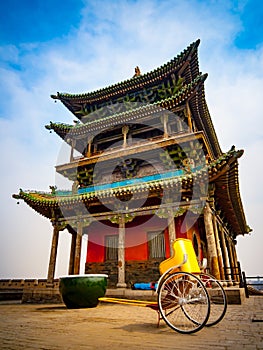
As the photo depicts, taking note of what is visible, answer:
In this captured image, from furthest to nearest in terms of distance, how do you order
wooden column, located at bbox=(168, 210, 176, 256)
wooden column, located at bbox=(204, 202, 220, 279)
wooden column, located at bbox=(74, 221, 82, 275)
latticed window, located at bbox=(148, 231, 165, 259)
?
1. latticed window, located at bbox=(148, 231, 165, 259)
2. wooden column, located at bbox=(74, 221, 82, 275)
3. wooden column, located at bbox=(168, 210, 176, 256)
4. wooden column, located at bbox=(204, 202, 220, 279)

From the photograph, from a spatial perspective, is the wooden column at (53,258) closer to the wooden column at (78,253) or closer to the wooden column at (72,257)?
the wooden column at (72,257)

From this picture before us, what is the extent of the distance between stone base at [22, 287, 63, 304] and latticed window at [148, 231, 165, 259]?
177 inches

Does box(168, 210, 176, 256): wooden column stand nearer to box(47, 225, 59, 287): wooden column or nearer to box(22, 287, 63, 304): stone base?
box(22, 287, 63, 304): stone base

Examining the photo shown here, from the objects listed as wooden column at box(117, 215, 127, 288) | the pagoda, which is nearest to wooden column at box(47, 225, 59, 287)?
the pagoda

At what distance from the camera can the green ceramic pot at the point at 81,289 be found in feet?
19.9

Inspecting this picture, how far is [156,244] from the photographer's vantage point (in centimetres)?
1137

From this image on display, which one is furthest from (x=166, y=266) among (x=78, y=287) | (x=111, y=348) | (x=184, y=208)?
(x=184, y=208)

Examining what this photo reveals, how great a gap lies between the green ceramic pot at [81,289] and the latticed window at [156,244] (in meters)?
5.29

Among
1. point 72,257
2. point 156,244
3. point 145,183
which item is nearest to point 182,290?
point 145,183

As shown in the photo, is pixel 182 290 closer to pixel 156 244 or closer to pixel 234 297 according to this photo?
pixel 234 297

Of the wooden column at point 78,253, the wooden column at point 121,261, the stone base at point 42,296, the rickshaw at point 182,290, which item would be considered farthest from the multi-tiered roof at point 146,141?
the rickshaw at point 182,290

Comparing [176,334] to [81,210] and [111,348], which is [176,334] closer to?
[111,348]

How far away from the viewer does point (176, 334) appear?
305 centimetres

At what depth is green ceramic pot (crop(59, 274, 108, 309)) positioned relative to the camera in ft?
19.9
